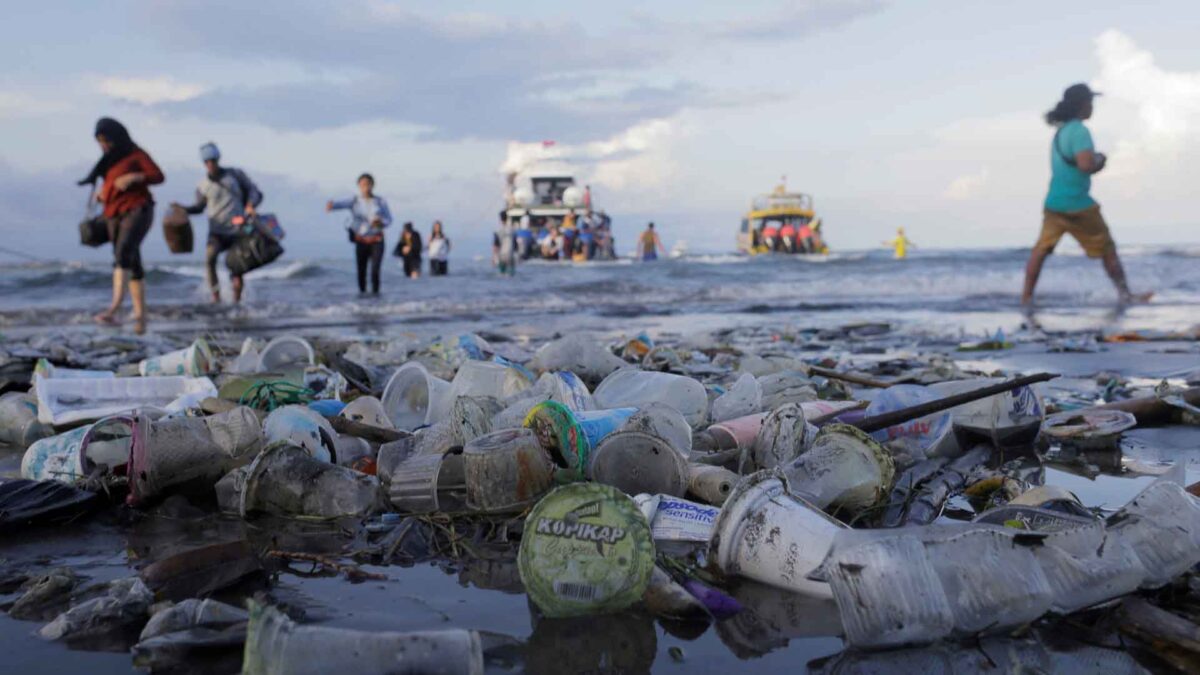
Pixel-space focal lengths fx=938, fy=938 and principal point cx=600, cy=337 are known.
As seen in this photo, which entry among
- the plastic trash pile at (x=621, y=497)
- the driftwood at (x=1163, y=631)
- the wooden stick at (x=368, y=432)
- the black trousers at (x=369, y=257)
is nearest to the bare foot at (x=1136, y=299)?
the plastic trash pile at (x=621, y=497)

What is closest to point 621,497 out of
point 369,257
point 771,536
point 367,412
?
point 771,536

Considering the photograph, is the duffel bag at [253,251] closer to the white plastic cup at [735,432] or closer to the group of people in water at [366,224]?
the group of people in water at [366,224]

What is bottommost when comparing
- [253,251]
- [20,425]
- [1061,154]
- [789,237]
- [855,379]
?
[20,425]

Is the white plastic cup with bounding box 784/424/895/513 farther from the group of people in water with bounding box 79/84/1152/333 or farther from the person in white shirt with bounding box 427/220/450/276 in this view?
the person in white shirt with bounding box 427/220/450/276

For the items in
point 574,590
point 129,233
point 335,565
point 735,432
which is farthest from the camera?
point 129,233

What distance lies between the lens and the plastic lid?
5.41ft

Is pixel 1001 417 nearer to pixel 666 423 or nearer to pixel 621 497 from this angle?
pixel 666 423

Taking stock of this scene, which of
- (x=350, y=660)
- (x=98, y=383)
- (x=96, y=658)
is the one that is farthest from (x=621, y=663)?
(x=98, y=383)

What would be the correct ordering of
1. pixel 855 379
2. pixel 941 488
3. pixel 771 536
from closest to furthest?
pixel 771 536 → pixel 941 488 → pixel 855 379

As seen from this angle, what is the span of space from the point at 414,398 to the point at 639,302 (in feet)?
33.1

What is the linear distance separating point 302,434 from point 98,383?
1.62 metres

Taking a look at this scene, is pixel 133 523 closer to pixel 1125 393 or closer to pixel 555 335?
pixel 1125 393

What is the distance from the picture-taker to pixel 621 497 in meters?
1.69

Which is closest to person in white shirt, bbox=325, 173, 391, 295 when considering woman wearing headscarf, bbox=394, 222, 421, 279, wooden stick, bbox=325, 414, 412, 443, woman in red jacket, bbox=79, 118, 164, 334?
woman in red jacket, bbox=79, 118, 164, 334
